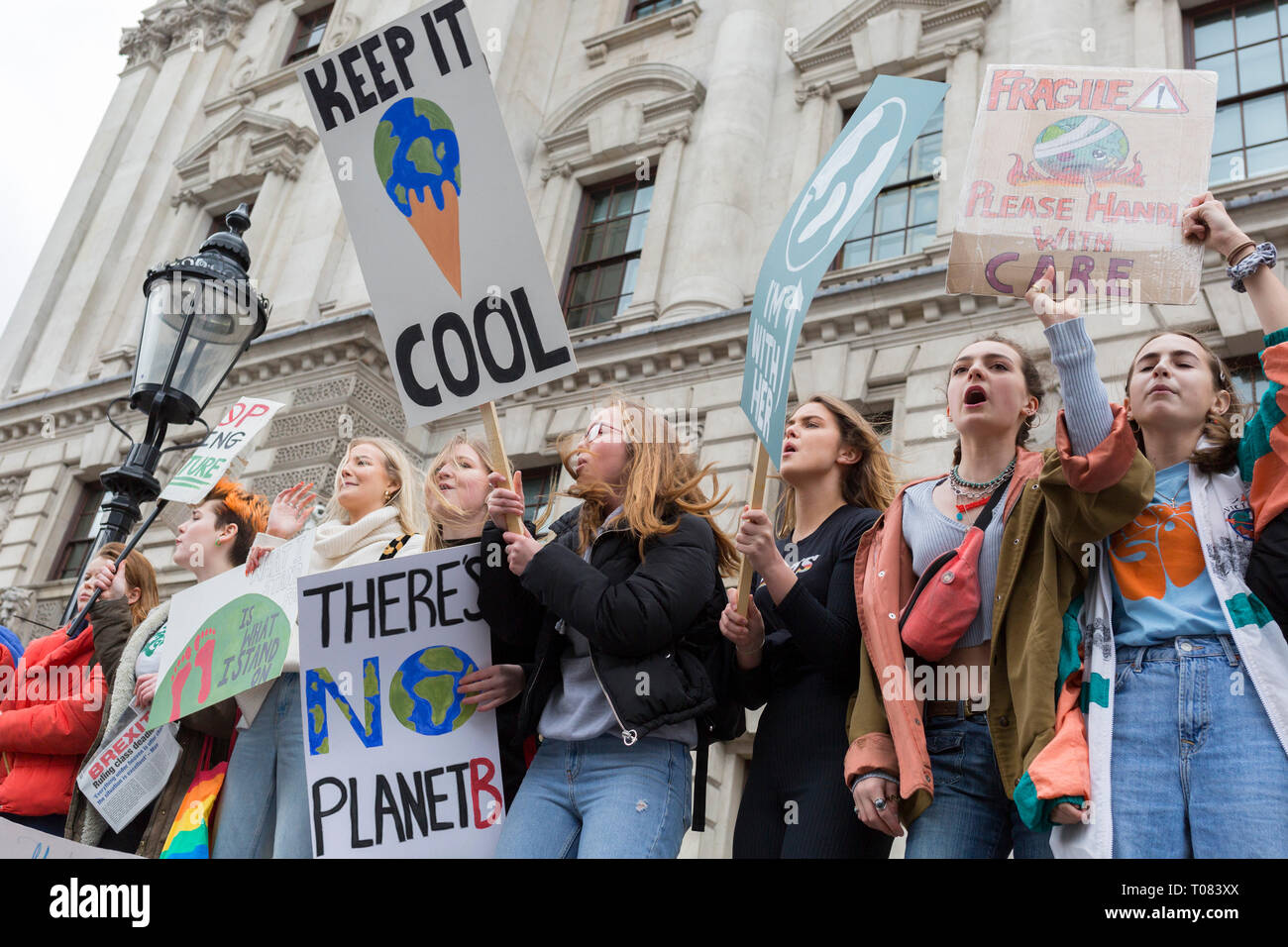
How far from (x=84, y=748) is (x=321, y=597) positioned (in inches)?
80.5

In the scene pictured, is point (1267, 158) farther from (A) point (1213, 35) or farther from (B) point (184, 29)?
(B) point (184, 29)

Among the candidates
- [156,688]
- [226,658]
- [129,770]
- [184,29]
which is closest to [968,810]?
[226,658]

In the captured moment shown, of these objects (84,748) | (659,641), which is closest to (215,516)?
(84,748)

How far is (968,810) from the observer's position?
2.87 metres

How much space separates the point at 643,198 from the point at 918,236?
4.47 meters

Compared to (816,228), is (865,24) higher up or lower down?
higher up

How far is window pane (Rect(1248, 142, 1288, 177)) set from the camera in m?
10.2

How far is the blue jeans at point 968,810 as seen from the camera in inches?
111

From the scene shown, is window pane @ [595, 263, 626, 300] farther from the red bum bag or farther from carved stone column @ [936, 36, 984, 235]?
the red bum bag

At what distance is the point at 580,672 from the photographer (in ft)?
11.5

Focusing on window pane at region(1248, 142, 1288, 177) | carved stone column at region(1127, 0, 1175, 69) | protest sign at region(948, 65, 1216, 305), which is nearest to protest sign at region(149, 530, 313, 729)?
protest sign at region(948, 65, 1216, 305)

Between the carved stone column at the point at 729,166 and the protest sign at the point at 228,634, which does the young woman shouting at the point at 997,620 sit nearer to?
the protest sign at the point at 228,634

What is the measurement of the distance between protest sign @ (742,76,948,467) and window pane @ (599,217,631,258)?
37.0 ft
